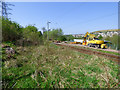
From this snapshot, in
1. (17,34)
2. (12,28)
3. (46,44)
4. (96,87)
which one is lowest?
(96,87)

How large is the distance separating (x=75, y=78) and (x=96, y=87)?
73 cm

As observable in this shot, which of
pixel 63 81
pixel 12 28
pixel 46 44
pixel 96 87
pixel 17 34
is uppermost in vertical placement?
pixel 12 28

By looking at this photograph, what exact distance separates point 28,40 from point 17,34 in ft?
7.65

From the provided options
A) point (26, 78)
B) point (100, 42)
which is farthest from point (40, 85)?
point (100, 42)

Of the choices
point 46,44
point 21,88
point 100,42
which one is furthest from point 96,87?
point 100,42

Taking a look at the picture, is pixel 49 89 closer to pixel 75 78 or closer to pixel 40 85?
pixel 40 85

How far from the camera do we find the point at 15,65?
3.61 metres

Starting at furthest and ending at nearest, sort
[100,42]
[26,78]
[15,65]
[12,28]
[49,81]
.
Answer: [100,42]
[12,28]
[15,65]
[26,78]
[49,81]

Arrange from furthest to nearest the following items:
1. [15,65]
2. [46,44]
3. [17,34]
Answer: [17,34], [46,44], [15,65]

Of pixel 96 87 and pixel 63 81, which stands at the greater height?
pixel 63 81

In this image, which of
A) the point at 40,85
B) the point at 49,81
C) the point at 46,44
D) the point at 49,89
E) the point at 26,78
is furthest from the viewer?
the point at 46,44

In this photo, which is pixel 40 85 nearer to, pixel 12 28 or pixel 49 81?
pixel 49 81

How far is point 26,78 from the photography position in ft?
8.70

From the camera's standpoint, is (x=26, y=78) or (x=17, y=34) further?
(x=17, y=34)
